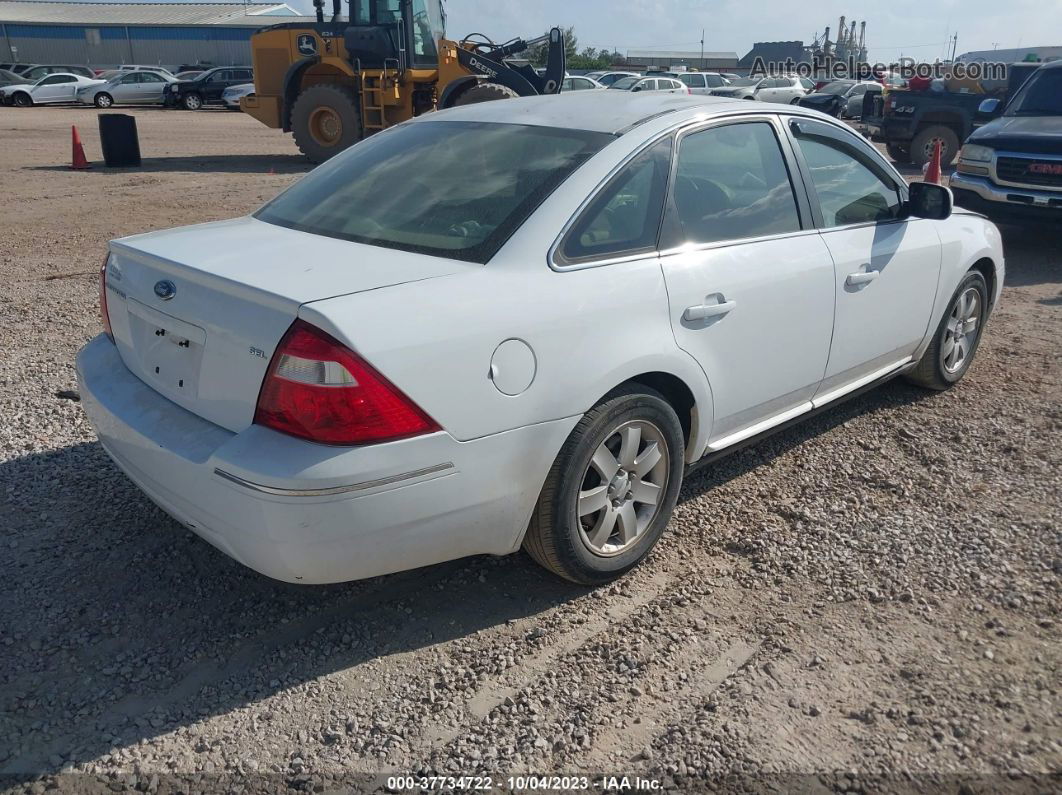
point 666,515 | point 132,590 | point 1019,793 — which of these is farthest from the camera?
point 666,515

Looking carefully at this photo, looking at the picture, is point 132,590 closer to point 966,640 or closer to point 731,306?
point 731,306

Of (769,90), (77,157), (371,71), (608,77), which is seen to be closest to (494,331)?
(371,71)

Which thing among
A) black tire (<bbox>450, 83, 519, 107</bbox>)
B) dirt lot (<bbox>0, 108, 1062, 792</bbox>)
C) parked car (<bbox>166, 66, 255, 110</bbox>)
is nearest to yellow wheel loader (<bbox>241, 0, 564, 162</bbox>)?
black tire (<bbox>450, 83, 519, 107</bbox>)

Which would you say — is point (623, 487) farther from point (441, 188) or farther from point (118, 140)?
point (118, 140)

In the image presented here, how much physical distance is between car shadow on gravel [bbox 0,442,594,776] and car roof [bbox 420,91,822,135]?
169 centimetres

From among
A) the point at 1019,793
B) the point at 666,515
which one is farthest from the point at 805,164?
the point at 1019,793

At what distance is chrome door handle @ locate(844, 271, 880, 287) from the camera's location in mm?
3996

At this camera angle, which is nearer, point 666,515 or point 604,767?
point 604,767

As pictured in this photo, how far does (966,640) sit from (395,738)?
1852 millimetres

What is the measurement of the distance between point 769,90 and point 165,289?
102ft

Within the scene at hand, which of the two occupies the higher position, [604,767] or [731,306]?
[731,306]

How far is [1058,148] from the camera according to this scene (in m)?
8.62

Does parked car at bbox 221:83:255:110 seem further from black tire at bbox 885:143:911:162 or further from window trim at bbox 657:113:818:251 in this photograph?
window trim at bbox 657:113:818:251

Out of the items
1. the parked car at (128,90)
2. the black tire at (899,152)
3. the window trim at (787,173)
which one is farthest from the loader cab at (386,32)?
the parked car at (128,90)
